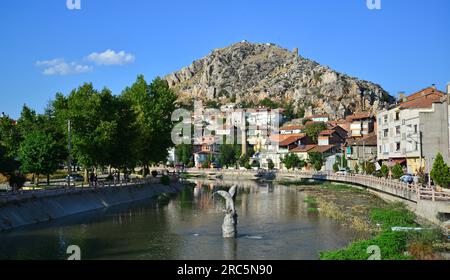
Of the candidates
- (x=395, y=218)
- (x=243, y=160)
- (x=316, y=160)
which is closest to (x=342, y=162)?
(x=316, y=160)

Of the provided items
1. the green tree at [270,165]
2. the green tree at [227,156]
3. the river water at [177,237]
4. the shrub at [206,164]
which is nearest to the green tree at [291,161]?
the green tree at [270,165]

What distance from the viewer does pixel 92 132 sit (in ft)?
224

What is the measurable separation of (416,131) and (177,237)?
160 ft

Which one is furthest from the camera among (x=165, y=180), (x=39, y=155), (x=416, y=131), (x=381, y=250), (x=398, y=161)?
(x=165, y=180)

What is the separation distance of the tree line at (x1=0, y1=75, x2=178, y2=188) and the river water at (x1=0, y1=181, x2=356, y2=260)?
12547 millimetres

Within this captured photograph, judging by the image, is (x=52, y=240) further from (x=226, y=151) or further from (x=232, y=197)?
(x=226, y=151)

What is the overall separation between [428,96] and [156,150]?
47.3 metres

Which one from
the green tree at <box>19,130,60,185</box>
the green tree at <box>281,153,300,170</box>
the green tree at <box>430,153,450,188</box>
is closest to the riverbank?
Result: the green tree at <box>430,153,450,188</box>

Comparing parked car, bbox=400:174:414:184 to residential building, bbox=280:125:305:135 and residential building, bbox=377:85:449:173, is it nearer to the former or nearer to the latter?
residential building, bbox=377:85:449:173

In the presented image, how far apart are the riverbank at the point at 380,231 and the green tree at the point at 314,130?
10326 cm

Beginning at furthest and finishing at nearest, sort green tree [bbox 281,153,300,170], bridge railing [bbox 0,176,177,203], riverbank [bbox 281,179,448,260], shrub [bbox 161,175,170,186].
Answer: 1. green tree [bbox 281,153,300,170]
2. shrub [bbox 161,175,170,186]
3. bridge railing [bbox 0,176,177,203]
4. riverbank [bbox 281,179,448,260]

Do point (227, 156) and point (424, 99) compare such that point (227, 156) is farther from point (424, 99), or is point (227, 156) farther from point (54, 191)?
point (54, 191)

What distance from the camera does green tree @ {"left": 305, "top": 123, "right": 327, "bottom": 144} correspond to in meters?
176
